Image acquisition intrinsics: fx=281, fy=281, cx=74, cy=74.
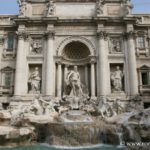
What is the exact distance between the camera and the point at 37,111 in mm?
21531

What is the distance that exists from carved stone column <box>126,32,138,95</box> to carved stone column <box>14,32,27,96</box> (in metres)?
9.74

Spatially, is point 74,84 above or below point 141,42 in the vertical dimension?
below

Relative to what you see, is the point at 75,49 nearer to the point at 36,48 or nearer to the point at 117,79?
the point at 36,48

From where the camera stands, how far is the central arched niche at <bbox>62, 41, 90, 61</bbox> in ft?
90.3

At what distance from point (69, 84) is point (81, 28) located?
5.84 meters

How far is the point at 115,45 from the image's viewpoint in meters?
27.3

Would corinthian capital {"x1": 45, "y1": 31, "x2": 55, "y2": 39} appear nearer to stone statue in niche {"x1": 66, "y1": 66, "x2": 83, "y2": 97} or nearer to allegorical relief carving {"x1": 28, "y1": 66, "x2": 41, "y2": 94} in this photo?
allegorical relief carving {"x1": 28, "y1": 66, "x2": 41, "y2": 94}

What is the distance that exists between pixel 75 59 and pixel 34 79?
4.72m

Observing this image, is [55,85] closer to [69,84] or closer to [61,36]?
[69,84]

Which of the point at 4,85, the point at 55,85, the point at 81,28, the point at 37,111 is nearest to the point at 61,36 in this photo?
the point at 81,28

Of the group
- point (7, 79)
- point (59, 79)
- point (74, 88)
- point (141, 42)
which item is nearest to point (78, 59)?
point (59, 79)

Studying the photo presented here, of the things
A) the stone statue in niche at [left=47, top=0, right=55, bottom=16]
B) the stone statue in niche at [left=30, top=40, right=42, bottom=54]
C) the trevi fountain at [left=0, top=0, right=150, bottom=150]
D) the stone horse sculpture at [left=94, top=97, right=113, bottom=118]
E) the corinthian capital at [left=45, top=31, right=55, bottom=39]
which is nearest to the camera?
the stone horse sculpture at [left=94, top=97, right=113, bottom=118]

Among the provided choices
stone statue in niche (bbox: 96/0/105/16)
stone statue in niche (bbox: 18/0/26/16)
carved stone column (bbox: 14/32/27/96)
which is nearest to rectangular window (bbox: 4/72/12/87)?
carved stone column (bbox: 14/32/27/96)

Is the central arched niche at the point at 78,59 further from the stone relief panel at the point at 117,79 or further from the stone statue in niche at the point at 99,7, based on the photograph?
the stone statue in niche at the point at 99,7
